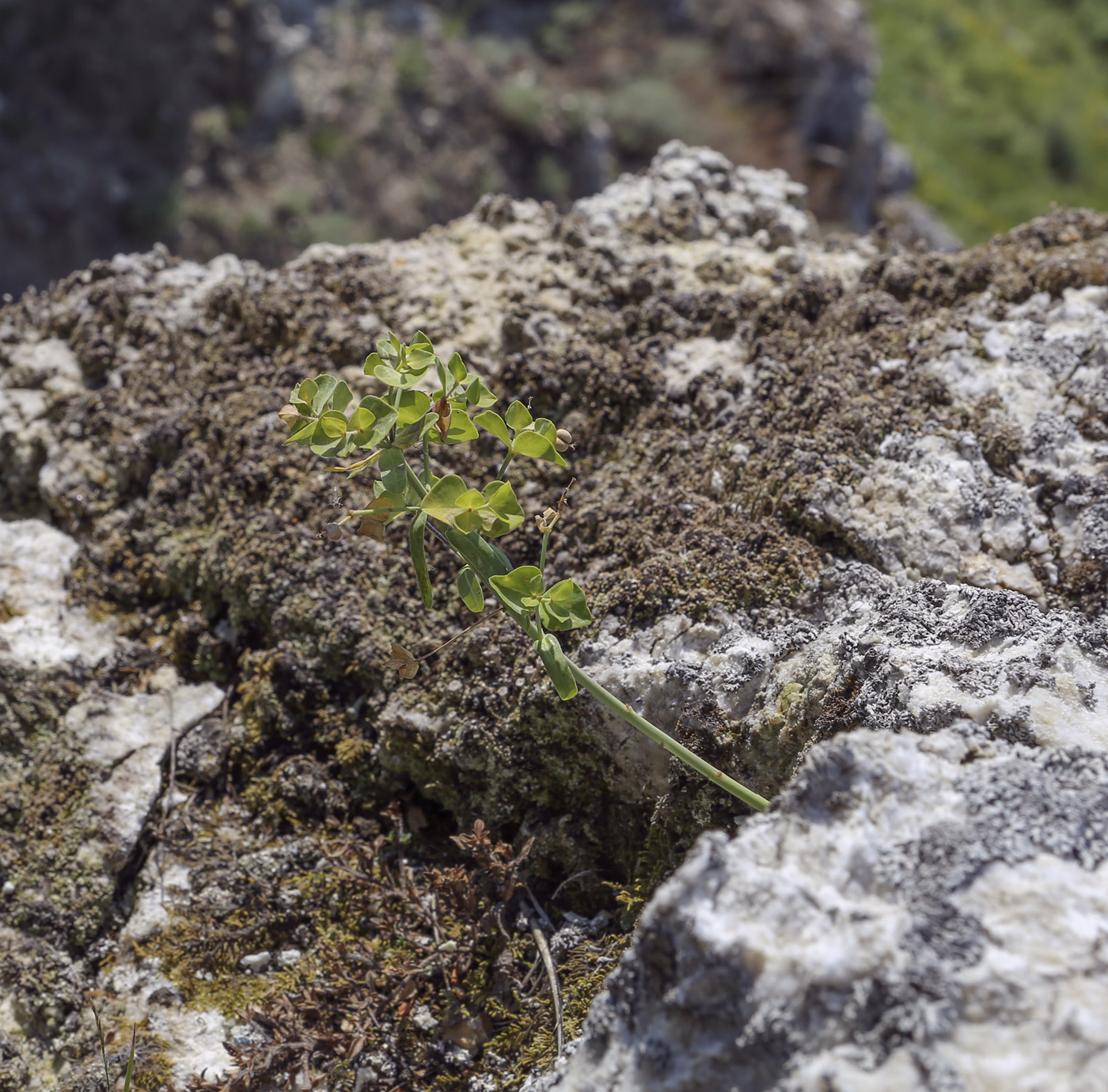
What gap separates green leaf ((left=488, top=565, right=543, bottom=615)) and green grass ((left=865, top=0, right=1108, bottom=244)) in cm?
1454

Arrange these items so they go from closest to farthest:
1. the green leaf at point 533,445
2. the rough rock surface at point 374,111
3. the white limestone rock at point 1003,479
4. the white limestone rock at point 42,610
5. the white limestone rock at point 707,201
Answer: the green leaf at point 533,445 < the white limestone rock at point 1003,479 < the white limestone rock at point 42,610 < the white limestone rock at point 707,201 < the rough rock surface at point 374,111

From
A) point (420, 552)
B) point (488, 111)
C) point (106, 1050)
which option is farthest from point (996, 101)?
point (106, 1050)

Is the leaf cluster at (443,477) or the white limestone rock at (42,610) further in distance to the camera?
the white limestone rock at (42,610)

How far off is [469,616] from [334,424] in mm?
981

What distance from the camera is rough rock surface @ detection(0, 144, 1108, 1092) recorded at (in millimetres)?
2160

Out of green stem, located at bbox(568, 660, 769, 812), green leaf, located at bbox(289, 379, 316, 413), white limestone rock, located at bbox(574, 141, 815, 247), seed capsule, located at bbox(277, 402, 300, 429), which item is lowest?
green stem, located at bbox(568, 660, 769, 812)

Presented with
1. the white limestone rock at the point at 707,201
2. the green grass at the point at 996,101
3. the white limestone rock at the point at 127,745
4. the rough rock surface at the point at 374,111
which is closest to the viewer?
the white limestone rock at the point at 127,745

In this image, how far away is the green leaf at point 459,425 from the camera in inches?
68.3

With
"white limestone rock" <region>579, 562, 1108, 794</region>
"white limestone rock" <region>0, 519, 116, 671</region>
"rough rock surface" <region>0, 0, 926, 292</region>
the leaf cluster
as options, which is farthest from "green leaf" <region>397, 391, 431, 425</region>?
"rough rock surface" <region>0, 0, 926, 292</region>

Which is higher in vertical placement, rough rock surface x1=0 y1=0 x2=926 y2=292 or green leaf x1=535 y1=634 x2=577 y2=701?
rough rock surface x1=0 y1=0 x2=926 y2=292

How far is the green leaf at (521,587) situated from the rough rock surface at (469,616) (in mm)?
605

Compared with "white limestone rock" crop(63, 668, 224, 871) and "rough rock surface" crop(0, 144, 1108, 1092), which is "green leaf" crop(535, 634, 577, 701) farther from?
"white limestone rock" crop(63, 668, 224, 871)

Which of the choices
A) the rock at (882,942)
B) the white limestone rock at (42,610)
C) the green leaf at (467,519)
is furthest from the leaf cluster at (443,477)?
the white limestone rock at (42,610)

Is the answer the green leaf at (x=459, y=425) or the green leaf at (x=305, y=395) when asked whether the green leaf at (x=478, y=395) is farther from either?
the green leaf at (x=305, y=395)
